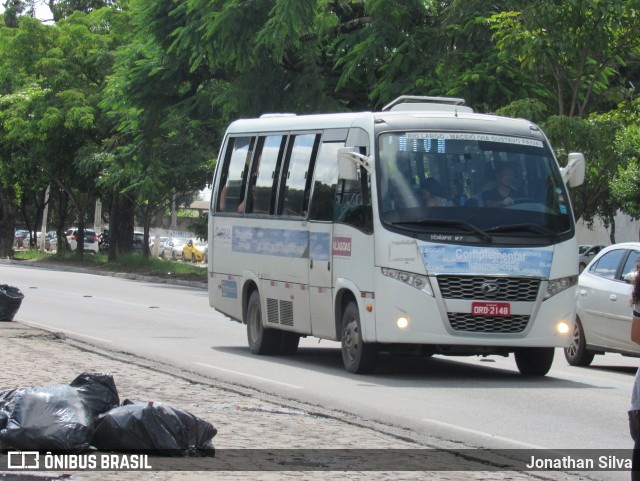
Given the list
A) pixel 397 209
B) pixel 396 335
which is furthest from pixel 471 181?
pixel 396 335

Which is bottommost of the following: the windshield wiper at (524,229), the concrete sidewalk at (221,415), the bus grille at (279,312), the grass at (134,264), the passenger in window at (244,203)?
the grass at (134,264)

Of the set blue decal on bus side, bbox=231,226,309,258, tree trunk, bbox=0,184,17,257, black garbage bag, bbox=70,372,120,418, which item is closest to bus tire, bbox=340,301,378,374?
blue decal on bus side, bbox=231,226,309,258

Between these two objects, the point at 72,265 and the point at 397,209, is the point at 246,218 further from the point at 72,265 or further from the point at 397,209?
the point at 72,265

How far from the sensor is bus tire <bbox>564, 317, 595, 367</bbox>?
1662cm

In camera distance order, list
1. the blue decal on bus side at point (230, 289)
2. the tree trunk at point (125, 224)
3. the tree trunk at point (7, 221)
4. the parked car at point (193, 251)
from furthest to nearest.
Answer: the parked car at point (193, 251)
the tree trunk at point (7, 221)
the tree trunk at point (125, 224)
the blue decal on bus side at point (230, 289)

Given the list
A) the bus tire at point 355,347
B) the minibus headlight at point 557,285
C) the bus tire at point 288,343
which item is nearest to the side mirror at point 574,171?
the minibus headlight at point 557,285

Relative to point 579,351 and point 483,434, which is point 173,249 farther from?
point 483,434

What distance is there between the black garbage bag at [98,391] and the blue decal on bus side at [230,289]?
926cm

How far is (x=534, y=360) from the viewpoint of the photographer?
591 inches

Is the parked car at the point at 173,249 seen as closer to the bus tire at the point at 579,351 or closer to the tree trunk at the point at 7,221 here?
the tree trunk at the point at 7,221

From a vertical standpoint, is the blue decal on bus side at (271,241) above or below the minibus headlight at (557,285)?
above

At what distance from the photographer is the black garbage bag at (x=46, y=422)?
7.60 m

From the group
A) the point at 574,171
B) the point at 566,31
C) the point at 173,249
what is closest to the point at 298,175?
the point at 574,171

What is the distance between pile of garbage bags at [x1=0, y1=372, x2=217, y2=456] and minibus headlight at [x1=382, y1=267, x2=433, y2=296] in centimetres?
604
